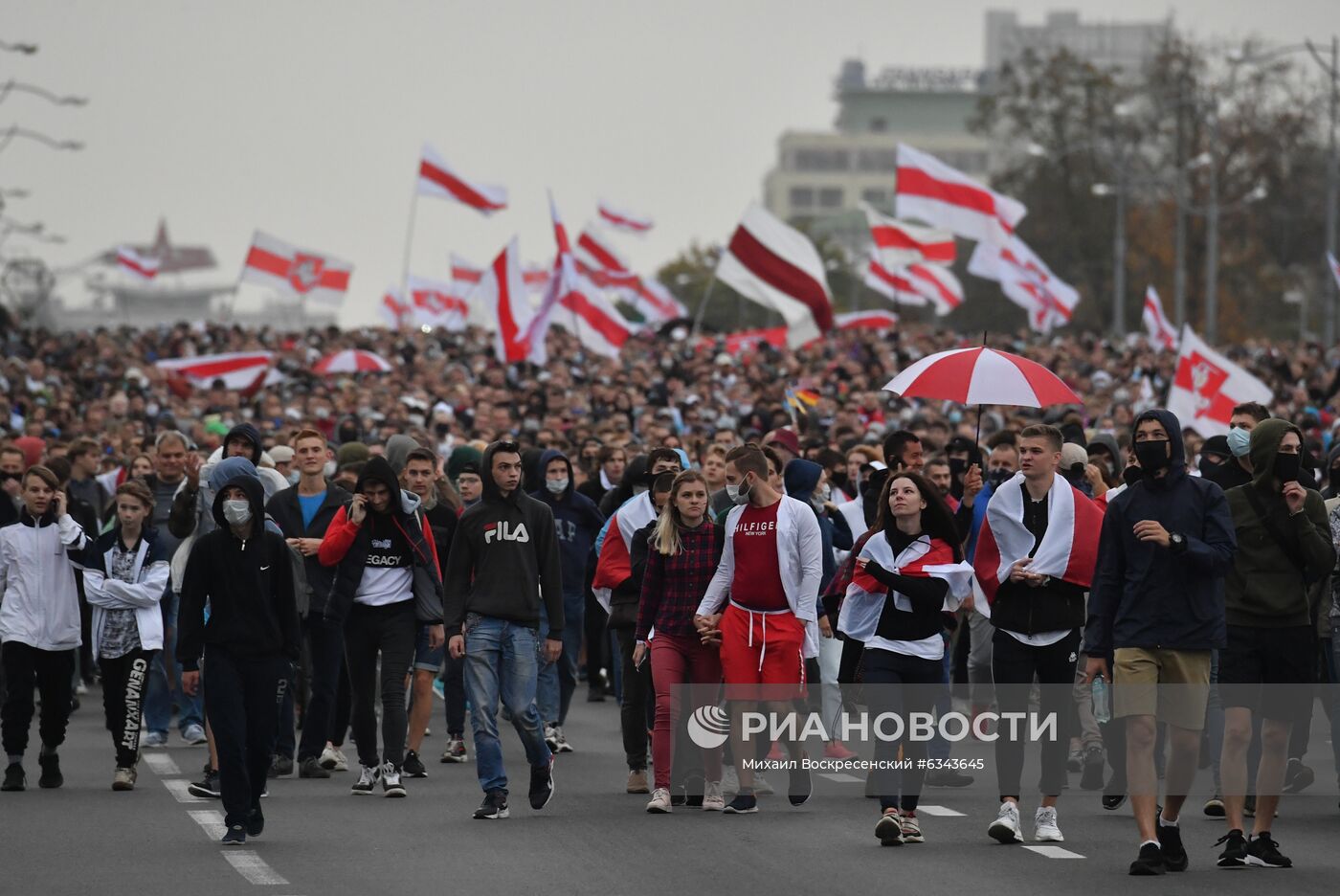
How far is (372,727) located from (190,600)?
1948 millimetres

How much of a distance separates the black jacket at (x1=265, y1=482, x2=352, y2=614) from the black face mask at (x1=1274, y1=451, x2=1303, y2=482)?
5.13 meters

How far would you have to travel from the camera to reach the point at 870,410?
28812 mm

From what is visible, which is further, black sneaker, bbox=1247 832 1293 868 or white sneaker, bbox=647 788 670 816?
white sneaker, bbox=647 788 670 816

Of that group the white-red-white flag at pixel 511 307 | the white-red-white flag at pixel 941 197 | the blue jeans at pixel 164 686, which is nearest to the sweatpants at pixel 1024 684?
the blue jeans at pixel 164 686

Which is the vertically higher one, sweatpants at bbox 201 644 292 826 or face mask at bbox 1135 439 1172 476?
face mask at bbox 1135 439 1172 476

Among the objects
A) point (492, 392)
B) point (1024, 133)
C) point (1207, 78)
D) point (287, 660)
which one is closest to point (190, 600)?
point (287, 660)

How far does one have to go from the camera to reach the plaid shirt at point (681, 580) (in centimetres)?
1173

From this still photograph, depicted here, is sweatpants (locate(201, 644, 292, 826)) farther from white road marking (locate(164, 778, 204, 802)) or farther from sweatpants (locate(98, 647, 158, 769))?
sweatpants (locate(98, 647, 158, 769))

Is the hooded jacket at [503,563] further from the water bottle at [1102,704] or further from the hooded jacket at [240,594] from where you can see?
the water bottle at [1102,704]

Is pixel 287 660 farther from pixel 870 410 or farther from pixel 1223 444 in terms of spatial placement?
pixel 870 410

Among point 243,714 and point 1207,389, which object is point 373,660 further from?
point 1207,389

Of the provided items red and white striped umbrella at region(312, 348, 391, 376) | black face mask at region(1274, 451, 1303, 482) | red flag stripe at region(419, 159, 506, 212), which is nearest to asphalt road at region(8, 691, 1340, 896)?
black face mask at region(1274, 451, 1303, 482)

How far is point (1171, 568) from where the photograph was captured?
9.73m

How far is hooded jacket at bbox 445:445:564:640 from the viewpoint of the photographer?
37.9 ft
